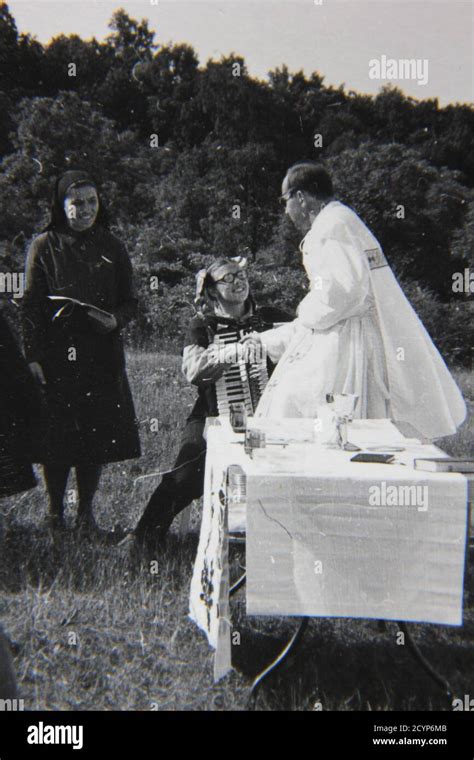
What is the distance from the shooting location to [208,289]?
429 cm

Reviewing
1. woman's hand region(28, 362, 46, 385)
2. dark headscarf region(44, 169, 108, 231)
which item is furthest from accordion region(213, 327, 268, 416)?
dark headscarf region(44, 169, 108, 231)

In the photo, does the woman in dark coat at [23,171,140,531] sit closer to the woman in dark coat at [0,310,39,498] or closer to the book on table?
the woman in dark coat at [0,310,39,498]

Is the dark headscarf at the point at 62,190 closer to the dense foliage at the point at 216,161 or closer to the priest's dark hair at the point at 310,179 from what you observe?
the priest's dark hair at the point at 310,179

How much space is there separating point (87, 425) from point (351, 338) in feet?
5.71

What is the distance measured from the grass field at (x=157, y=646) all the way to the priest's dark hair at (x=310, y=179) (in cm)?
196

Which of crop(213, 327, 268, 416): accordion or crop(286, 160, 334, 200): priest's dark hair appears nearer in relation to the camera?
crop(286, 160, 334, 200): priest's dark hair

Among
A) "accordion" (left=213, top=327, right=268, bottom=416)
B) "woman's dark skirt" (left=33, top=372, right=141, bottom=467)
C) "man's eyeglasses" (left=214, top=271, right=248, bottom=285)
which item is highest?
"man's eyeglasses" (left=214, top=271, right=248, bottom=285)

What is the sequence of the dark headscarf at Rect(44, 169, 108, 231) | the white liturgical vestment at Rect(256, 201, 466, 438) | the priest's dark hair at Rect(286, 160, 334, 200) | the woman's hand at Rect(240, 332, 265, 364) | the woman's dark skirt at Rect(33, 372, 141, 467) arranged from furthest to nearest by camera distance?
the woman's dark skirt at Rect(33, 372, 141, 467) → the dark headscarf at Rect(44, 169, 108, 231) → the woman's hand at Rect(240, 332, 265, 364) → the priest's dark hair at Rect(286, 160, 334, 200) → the white liturgical vestment at Rect(256, 201, 466, 438)

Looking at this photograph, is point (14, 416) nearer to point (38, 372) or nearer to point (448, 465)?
point (448, 465)

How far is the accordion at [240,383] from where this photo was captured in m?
4.16

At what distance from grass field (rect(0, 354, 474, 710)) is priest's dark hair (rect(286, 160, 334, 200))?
1955 millimetres

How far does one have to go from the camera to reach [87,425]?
461 centimetres

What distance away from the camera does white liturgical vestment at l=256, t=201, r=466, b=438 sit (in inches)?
144

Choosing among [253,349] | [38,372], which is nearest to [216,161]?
[38,372]
